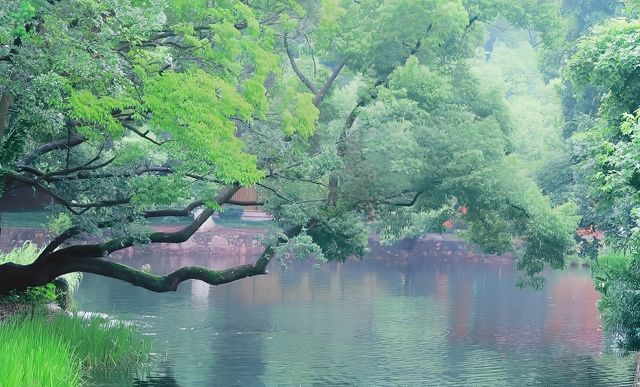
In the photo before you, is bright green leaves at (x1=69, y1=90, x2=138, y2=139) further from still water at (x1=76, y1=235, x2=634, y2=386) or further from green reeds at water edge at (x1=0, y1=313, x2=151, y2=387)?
still water at (x1=76, y1=235, x2=634, y2=386)

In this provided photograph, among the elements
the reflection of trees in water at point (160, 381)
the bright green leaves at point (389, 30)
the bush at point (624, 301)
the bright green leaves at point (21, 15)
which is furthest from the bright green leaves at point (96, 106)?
the bush at point (624, 301)

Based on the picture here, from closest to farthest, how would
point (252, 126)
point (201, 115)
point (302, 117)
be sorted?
point (201, 115) → point (302, 117) → point (252, 126)

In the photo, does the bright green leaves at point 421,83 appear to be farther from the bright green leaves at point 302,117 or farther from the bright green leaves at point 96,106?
the bright green leaves at point 96,106

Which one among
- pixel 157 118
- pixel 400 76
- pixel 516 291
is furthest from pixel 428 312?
pixel 157 118

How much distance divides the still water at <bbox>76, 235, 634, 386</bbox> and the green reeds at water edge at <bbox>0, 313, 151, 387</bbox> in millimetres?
935

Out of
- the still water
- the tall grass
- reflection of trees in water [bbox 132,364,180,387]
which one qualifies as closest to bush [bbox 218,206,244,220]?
the still water

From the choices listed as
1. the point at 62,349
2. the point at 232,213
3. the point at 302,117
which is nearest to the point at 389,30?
the point at 302,117

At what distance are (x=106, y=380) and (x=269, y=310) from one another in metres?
16.8

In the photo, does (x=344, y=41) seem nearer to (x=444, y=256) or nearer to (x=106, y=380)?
(x=106, y=380)

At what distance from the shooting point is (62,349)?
19375 mm

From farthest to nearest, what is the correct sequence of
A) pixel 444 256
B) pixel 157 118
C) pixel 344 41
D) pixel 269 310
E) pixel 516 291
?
pixel 444 256 < pixel 516 291 < pixel 269 310 < pixel 344 41 < pixel 157 118

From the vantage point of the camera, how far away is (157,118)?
20297 mm

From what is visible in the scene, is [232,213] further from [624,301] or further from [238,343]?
[624,301]

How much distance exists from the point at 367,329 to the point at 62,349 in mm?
16558
